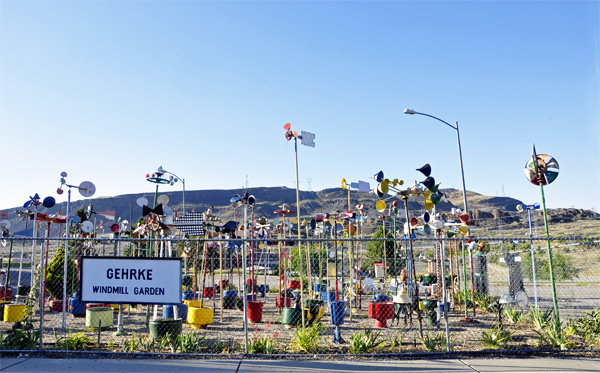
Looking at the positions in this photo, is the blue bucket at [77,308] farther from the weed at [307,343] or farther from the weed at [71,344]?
the weed at [307,343]

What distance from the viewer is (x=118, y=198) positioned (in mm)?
155750

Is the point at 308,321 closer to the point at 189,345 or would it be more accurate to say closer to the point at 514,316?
the point at 189,345

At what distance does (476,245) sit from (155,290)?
11795 millimetres

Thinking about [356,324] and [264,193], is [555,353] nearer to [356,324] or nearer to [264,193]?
[356,324]

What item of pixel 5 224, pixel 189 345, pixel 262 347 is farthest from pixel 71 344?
pixel 5 224

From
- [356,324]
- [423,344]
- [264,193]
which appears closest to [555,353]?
[423,344]

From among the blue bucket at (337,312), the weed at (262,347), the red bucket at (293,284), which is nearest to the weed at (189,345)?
the weed at (262,347)

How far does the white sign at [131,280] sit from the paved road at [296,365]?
1.03 metres

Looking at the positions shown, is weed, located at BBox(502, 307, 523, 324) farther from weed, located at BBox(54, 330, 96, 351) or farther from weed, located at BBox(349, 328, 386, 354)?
weed, located at BBox(54, 330, 96, 351)

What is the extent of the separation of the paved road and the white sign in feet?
3.40

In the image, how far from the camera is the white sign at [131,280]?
752 centimetres

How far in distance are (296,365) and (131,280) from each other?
10.7 ft

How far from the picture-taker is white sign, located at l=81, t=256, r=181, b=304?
752 centimetres

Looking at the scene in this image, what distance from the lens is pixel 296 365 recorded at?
23.0 feet
